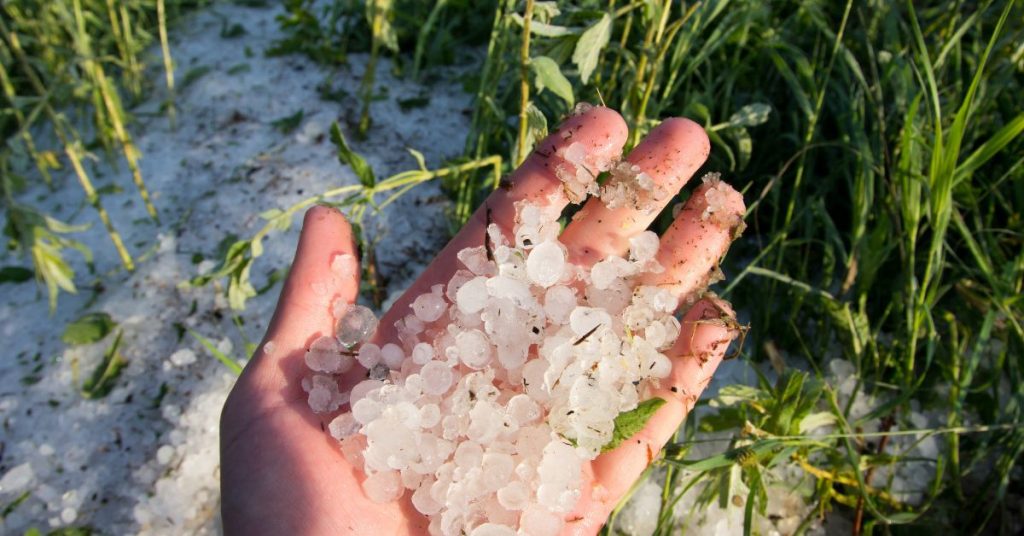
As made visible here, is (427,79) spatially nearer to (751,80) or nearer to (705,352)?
(751,80)

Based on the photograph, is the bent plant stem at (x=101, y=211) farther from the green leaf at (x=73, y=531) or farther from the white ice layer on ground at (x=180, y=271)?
the green leaf at (x=73, y=531)

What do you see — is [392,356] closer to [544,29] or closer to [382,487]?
[382,487]

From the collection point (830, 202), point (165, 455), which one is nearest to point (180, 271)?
point (165, 455)

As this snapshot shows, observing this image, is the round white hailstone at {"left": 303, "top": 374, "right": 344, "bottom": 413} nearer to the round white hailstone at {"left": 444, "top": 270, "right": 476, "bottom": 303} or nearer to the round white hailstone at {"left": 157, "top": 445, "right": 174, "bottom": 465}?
the round white hailstone at {"left": 444, "top": 270, "right": 476, "bottom": 303}

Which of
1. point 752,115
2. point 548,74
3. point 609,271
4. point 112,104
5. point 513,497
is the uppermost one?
point 548,74

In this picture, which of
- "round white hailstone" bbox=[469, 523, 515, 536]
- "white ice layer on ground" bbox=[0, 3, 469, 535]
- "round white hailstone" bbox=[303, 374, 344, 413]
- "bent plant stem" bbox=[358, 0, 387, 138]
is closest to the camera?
"round white hailstone" bbox=[469, 523, 515, 536]

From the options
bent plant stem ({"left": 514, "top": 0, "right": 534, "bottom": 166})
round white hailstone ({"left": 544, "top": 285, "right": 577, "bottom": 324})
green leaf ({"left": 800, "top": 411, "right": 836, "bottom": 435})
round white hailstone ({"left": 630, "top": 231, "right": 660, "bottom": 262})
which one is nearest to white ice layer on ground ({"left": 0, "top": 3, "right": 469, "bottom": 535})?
bent plant stem ({"left": 514, "top": 0, "right": 534, "bottom": 166})

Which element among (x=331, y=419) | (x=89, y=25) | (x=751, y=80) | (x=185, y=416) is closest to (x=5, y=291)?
(x=185, y=416)
